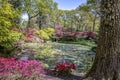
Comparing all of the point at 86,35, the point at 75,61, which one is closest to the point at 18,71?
the point at 75,61

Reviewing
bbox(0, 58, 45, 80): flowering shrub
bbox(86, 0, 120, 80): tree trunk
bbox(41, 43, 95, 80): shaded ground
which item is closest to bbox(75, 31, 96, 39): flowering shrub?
bbox(41, 43, 95, 80): shaded ground

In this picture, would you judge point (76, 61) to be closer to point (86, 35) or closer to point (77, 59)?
point (77, 59)

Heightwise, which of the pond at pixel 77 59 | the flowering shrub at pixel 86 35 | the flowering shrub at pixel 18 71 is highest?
the flowering shrub at pixel 86 35

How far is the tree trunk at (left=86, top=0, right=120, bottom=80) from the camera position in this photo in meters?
5.73

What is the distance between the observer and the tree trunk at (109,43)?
225 inches

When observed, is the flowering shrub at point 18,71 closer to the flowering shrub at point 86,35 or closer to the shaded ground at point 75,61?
the shaded ground at point 75,61

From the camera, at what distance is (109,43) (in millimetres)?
5801

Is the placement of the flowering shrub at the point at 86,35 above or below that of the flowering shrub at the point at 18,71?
above

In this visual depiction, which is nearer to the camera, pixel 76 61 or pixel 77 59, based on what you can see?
pixel 76 61

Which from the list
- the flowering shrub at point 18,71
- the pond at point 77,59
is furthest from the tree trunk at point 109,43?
the pond at point 77,59

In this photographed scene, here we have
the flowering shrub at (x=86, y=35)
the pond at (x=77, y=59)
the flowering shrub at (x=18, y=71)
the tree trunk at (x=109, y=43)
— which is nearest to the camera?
the flowering shrub at (x=18, y=71)

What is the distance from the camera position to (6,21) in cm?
901

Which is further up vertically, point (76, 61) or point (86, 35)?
point (86, 35)

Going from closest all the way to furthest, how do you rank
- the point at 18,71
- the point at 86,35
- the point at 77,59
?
the point at 18,71 → the point at 77,59 → the point at 86,35
